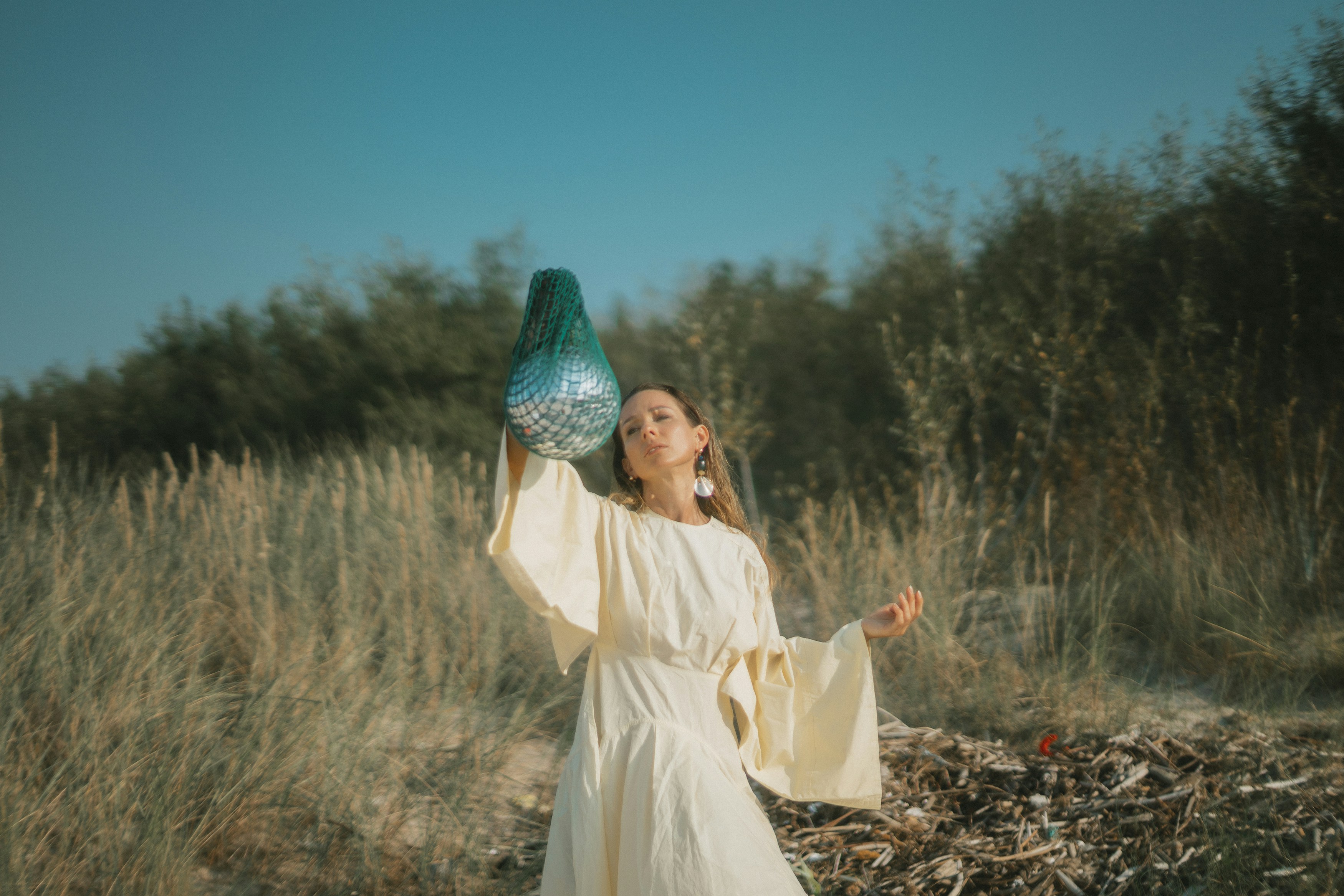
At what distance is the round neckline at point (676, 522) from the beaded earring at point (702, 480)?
0.23 ft

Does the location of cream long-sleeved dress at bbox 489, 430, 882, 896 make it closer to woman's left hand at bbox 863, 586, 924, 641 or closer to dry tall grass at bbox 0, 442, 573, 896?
woman's left hand at bbox 863, 586, 924, 641

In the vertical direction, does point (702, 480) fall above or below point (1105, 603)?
above

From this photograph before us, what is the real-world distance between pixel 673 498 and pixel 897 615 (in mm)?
589

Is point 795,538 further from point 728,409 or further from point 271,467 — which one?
point 271,467

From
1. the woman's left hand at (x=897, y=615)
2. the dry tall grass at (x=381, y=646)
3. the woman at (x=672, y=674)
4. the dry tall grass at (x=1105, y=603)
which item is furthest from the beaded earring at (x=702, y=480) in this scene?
the dry tall grass at (x=1105, y=603)

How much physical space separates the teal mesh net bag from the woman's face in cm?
42

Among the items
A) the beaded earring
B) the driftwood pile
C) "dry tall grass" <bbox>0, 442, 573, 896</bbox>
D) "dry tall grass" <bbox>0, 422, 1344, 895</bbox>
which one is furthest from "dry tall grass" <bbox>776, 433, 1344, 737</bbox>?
the beaded earring

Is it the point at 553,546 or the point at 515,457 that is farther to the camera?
the point at 553,546

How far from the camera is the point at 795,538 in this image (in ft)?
18.6

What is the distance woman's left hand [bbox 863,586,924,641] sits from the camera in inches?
73.9

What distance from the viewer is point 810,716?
2.00m

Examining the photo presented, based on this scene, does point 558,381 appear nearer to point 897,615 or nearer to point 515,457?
point 515,457

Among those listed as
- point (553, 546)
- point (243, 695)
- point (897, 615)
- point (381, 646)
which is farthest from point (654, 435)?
point (381, 646)

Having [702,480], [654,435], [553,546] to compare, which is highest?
[654,435]
